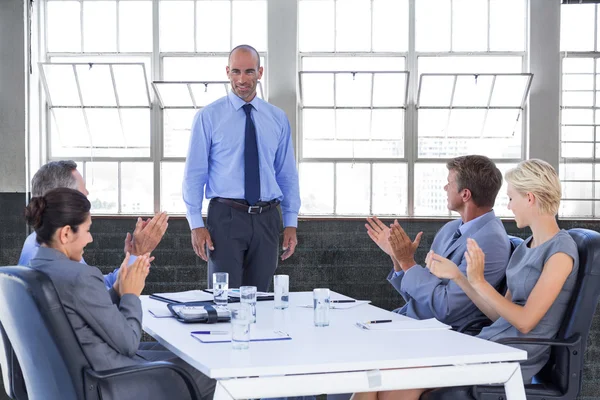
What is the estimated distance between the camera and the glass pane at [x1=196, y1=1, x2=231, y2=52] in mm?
6152

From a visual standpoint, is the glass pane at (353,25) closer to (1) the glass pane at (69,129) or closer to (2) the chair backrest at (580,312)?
(1) the glass pane at (69,129)

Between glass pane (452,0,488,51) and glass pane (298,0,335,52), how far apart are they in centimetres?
100

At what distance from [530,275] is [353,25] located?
12.5 ft

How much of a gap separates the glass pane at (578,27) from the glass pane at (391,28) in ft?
4.10

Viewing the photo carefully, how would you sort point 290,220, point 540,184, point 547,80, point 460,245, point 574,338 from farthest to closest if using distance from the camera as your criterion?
point 547,80
point 290,220
point 460,245
point 540,184
point 574,338

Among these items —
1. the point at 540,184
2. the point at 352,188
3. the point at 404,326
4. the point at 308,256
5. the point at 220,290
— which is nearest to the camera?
the point at 404,326

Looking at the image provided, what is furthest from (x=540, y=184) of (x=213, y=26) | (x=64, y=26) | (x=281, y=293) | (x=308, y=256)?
(x=64, y=26)

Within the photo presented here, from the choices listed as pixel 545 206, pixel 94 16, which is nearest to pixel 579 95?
pixel 545 206

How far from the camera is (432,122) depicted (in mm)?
6098

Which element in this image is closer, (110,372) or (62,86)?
(110,372)

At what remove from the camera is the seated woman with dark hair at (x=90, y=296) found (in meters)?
2.23

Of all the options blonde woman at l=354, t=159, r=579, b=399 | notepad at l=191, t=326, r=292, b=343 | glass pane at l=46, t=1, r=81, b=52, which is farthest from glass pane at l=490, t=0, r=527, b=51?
notepad at l=191, t=326, r=292, b=343

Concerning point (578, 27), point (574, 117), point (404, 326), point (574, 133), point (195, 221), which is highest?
point (578, 27)

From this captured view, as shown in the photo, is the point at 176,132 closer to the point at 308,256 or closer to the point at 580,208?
the point at 308,256
